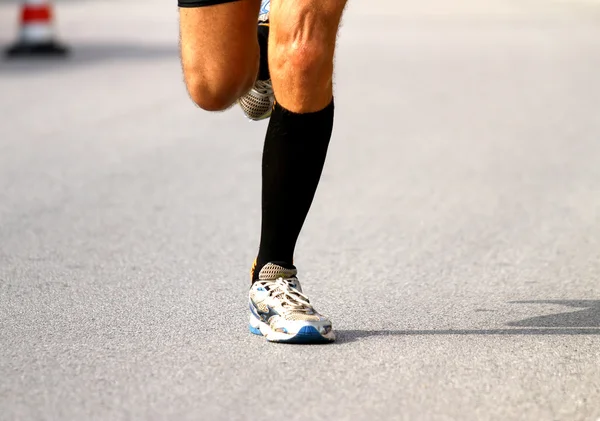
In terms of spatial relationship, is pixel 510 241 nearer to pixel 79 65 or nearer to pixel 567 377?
pixel 567 377

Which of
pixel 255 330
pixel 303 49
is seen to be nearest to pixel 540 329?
pixel 255 330

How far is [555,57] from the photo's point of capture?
48.2ft

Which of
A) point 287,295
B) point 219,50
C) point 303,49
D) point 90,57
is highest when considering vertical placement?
point 303,49

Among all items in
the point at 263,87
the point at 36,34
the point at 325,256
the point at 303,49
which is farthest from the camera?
the point at 36,34

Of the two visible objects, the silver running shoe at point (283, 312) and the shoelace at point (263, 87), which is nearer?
the silver running shoe at point (283, 312)

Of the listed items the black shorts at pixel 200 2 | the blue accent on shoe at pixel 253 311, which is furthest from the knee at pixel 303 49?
the blue accent on shoe at pixel 253 311

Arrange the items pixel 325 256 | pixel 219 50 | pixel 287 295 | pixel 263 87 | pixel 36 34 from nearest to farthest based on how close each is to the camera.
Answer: pixel 287 295 < pixel 219 50 < pixel 263 87 < pixel 325 256 < pixel 36 34

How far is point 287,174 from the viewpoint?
385 cm

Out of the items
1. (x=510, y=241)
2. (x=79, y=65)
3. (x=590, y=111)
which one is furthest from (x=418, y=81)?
(x=510, y=241)

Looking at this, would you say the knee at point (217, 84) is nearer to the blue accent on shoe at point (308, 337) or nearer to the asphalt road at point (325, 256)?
the asphalt road at point (325, 256)

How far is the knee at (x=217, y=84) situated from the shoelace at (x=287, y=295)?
0.58 m

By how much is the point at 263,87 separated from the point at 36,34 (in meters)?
10.5

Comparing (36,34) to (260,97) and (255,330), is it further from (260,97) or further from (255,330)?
(255,330)

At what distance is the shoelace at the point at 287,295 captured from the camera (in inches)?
148
